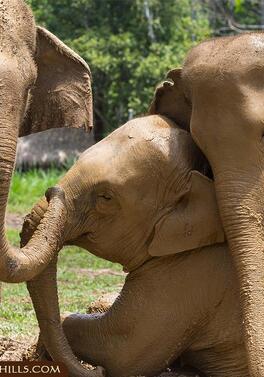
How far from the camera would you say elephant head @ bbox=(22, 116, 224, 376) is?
5316 millimetres

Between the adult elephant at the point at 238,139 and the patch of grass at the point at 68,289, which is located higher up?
the adult elephant at the point at 238,139

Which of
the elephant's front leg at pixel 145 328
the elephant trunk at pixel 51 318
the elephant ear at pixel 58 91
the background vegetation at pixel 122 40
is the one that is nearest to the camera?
the elephant trunk at pixel 51 318

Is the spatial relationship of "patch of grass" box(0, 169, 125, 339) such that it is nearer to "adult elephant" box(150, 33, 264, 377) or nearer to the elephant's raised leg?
the elephant's raised leg

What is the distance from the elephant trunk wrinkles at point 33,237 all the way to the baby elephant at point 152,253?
5.8 inches

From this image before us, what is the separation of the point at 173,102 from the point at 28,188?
1073cm

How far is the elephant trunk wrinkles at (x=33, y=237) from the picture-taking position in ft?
14.2

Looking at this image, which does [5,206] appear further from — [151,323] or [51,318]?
[151,323]

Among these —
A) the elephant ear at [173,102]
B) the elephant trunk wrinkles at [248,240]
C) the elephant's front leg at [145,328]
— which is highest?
the elephant ear at [173,102]

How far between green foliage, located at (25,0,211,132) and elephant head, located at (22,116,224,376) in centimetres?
1394

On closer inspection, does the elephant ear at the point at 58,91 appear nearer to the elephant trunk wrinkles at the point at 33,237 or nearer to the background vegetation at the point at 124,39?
the elephant trunk wrinkles at the point at 33,237

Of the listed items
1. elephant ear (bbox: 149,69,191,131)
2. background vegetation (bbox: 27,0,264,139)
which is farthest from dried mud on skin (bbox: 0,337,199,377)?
background vegetation (bbox: 27,0,264,139)

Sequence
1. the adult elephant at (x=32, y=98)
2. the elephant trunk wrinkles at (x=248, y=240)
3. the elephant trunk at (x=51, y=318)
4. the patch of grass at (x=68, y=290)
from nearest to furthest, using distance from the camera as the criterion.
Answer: the adult elephant at (x=32, y=98) → the elephant trunk wrinkles at (x=248, y=240) → the elephant trunk at (x=51, y=318) → the patch of grass at (x=68, y=290)

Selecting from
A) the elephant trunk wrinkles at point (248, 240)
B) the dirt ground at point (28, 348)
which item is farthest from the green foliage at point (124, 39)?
the elephant trunk wrinkles at point (248, 240)

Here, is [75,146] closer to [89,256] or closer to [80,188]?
[89,256]
